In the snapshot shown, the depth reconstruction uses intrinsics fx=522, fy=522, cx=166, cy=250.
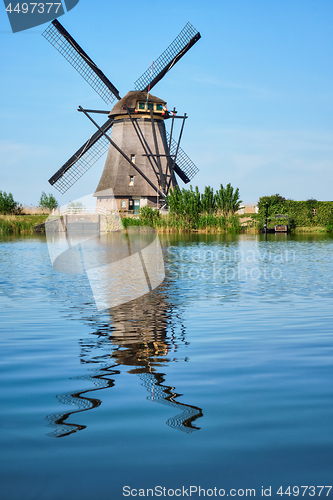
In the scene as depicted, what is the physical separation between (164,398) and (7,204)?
4782 cm

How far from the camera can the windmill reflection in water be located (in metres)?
3.17

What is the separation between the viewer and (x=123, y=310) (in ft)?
25.5

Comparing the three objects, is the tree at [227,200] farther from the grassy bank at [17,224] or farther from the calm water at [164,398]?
the calm water at [164,398]

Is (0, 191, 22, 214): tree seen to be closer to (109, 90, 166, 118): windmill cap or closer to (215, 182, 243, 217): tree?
(109, 90, 166, 118): windmill cap

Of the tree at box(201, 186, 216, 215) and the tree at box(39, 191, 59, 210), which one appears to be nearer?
the tree at box(201, 186, 216, 215)

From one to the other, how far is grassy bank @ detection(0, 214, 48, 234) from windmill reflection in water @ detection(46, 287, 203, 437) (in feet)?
126

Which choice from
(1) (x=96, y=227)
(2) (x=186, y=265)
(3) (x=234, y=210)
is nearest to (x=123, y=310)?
(2) (x=186, y=265)

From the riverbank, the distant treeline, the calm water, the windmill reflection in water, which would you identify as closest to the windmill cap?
the riverbank

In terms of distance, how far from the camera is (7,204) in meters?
48.7

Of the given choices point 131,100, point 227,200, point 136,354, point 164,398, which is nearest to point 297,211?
point 227,200

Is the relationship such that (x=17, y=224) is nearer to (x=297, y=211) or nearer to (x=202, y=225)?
(x=202, y=225)

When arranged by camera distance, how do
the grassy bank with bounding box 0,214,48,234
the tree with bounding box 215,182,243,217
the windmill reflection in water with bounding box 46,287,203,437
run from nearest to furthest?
1. the windmill reflection in water with bounding box 46,287,203,437
2. the tree with bounding box 215,182,243,217
3. the grassy bank with bounding box 0,214,48,234

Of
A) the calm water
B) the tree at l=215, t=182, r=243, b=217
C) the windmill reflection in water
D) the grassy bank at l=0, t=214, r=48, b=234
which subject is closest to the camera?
the calm water

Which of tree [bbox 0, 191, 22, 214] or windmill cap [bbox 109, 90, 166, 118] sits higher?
windmill cap [bbox 109, 90, 166, 118]
